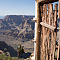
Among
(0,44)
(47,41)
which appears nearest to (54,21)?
(47,41)

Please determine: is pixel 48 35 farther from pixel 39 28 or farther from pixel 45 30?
pixel 39 28

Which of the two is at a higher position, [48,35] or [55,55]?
[48,35]

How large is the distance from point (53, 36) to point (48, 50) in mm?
563

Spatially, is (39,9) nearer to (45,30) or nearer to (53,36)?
(45,30)

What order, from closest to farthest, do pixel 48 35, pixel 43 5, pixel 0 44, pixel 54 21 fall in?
pixel 54 21, pixel 48 35, pixel 43 5, pixel 0 44

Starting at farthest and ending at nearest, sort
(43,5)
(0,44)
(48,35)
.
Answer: (0,44) < (43,5) < (48,35)

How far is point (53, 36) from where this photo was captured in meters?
4.16

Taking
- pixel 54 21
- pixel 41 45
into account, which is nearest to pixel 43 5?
pixel 54 21

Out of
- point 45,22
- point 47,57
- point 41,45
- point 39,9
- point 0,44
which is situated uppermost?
point 39,9

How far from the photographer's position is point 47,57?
463 cm

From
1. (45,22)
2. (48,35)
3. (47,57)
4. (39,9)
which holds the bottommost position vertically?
(47,57)

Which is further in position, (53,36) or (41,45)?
(41,45)

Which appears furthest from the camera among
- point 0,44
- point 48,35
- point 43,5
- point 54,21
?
point 0,44

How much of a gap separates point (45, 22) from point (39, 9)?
1.94ft
